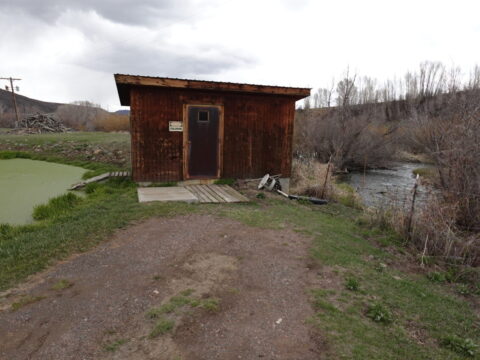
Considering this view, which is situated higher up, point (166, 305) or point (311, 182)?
point (311, 182)

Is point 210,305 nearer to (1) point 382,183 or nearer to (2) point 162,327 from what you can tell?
(2) point 162,327

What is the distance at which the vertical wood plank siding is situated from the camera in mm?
7340

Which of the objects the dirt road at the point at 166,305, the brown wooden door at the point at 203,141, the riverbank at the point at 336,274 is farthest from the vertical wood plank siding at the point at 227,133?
the dirt road at the point at 166,305

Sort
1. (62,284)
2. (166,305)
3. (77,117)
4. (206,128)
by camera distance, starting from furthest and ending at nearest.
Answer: (77,117), (206,128), (62,284), (166,305)

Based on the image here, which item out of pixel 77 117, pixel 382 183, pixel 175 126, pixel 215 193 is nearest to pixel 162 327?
pixel 215 193

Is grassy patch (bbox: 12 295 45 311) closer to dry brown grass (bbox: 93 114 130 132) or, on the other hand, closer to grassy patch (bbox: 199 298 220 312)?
grassy patch (bbox: 199 298 220 312)

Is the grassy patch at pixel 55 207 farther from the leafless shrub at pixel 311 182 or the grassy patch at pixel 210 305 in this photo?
the leafless shrub at pixel 311 182

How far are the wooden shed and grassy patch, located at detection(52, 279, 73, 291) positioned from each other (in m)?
4.47

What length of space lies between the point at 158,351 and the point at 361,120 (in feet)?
60.9

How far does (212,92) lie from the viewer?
7.74 m

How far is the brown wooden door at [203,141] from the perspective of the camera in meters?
7.75

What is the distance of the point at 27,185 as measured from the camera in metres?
8.33

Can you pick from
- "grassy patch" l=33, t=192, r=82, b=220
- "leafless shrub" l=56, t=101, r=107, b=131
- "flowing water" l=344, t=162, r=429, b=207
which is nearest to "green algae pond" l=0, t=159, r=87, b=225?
"grassy patch" l=33, t=192, r=82, b=220

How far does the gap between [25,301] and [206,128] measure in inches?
224
